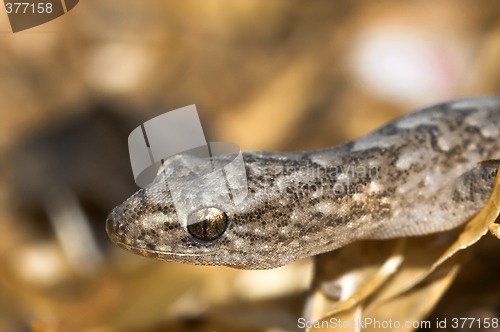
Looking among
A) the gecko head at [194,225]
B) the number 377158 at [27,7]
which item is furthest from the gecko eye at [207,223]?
the number 377158 at [27,7]

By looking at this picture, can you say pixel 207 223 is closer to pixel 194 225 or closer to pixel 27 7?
pixel 194 225

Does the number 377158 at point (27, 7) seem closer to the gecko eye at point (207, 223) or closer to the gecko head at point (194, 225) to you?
the gecko head at point (194, 225)

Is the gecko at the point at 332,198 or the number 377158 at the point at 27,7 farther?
the number 377158 at the point at 27,7

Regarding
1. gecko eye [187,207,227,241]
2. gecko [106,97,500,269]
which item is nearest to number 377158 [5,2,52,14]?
gecko [106,97,500,269]

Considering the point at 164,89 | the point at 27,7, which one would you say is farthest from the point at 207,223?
the point at 164,89

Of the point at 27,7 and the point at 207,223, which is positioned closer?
the point at 207,223

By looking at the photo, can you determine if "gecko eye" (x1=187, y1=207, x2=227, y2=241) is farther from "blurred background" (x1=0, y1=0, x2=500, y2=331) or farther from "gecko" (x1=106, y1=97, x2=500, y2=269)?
"blurred background" (x1=0, y1=0, x2=500, y2=331)

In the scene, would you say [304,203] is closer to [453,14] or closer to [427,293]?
[427,293]
